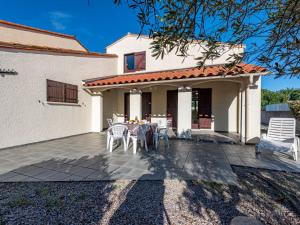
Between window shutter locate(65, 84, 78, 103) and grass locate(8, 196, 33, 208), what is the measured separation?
6.61 metres

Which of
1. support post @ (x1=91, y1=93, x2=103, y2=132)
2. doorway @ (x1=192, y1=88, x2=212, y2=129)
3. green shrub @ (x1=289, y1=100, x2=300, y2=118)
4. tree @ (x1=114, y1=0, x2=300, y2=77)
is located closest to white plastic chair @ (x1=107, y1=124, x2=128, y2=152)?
support post @ (x1=91, y1=93, x2=103, y2=132)

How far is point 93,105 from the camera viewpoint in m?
10.6

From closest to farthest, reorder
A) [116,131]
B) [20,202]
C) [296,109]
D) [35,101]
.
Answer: [20,202] < [116,131] < [35,101] < [296,109]

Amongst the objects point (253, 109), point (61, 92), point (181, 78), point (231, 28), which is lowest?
point (253, 109)

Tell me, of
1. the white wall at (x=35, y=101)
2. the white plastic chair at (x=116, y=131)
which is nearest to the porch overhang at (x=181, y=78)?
the white wall at (x=35, y=101)

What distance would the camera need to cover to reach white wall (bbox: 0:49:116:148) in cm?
651

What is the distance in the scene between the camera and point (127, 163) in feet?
16.6

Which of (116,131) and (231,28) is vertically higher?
(231,28)

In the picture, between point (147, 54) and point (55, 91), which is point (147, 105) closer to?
point (147, 54)

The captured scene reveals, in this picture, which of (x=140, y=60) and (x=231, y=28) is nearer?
(x=231, y=28)

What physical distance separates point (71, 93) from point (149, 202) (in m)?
8.07

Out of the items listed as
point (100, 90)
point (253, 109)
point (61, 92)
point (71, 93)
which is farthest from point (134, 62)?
point (253, 109)

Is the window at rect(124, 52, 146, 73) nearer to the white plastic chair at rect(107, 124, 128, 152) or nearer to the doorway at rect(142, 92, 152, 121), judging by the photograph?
the doorway at rect(142, 92, 152, 121)

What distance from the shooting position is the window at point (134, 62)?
486 inches
